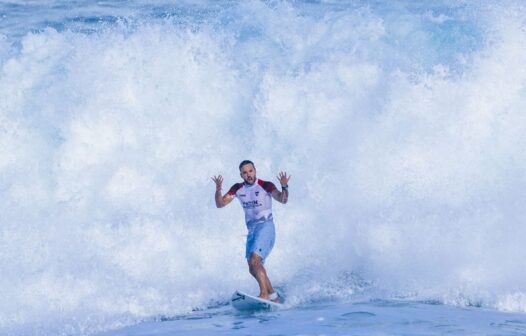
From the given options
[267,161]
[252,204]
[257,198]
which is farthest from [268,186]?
[267,161]

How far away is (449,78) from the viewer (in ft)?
44.1

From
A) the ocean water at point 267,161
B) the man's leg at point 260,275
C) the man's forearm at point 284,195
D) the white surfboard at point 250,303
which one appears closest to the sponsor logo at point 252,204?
the man's forearm at point 284,195

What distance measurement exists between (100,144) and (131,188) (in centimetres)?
140

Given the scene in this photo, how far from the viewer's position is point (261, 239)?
9.79 metres

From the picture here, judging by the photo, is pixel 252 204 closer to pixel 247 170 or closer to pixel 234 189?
pixel 234 189

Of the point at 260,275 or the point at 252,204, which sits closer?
the point at 260,275

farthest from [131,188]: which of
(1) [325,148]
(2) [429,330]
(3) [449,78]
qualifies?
(2) [429,330]

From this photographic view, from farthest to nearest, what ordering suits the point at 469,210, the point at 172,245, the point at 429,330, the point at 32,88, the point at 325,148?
the point at 32,88
the point at 325,148
the point at 172,245
the point at 469,210
the point at 429,330

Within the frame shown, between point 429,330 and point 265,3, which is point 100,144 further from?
point 429,330

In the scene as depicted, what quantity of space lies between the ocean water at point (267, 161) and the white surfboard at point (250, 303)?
0.84ft

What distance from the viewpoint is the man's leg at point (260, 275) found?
946 cm

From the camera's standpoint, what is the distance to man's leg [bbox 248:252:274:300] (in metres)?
9.46

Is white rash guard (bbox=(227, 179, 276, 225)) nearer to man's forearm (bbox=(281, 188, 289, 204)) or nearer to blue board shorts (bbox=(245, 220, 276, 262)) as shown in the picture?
blue board shorts (bbox=(245, 220, 276, 262))

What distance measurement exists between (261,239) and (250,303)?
0.84 meters
